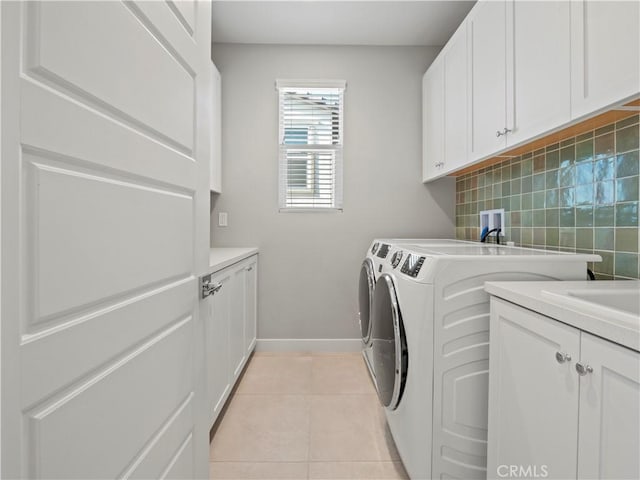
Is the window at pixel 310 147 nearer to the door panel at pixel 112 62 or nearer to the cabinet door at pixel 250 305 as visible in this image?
the cabinet door at pixel 250 305

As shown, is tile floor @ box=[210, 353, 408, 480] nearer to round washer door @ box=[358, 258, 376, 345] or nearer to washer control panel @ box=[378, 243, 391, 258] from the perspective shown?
round washer door @ box=[358, 258, 376, 345]

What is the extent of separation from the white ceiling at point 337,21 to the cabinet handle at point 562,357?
7.92 feet

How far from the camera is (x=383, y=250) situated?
6.97 ft

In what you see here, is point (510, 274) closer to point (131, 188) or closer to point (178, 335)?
point (178, 335)

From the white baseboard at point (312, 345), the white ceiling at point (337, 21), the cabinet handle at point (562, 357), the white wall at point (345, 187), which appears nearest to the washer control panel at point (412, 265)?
the cabinet handle at point (562, 357)

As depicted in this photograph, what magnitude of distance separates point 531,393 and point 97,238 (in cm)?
113

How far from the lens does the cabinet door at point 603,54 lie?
1.01 m

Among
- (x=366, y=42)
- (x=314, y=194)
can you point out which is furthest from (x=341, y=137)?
(x=366, y=42)

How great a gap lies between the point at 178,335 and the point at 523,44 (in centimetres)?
175

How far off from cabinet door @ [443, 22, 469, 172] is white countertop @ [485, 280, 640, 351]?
118 cm

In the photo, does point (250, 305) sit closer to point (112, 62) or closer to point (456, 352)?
point (456, 352)

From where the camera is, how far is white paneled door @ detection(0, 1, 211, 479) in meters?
0.46

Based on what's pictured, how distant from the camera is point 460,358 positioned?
51.6 inches

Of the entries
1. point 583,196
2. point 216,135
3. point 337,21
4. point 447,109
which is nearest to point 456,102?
point 447,109
